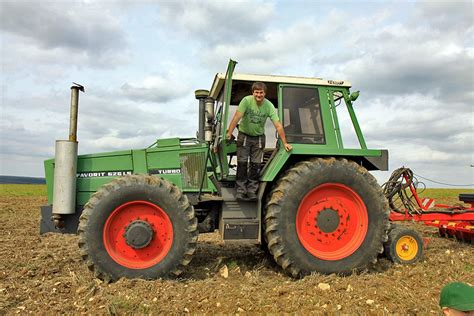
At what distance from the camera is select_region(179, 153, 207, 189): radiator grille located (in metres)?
5.46

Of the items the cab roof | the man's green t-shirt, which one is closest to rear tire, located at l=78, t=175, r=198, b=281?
the man's green t-shirt

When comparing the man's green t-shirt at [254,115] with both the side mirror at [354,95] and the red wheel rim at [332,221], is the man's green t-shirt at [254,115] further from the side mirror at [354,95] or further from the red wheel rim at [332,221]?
the side mirror at [354,95]

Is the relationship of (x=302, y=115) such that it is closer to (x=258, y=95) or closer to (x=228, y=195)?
(x=258, y=95)

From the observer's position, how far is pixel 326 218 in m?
5.07

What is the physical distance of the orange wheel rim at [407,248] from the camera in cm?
563

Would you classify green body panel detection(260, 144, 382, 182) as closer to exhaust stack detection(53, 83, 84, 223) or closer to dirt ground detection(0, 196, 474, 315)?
dirt ground detection(0, 196, 474, 315)

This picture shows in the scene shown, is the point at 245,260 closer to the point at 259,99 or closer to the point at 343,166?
the point at 343,166

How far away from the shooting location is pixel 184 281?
4.73 metres

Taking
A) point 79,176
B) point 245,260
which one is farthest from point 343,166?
point 79,176

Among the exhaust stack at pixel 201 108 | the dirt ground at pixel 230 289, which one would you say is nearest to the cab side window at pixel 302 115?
the exhaust stack at pixel 201 108

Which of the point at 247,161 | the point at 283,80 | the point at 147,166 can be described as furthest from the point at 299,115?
the point at 147,166

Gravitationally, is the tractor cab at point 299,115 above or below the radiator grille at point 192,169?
above

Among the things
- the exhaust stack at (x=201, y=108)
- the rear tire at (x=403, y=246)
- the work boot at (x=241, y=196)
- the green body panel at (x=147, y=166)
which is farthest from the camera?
the exhaust stack at (x=201, y=108)

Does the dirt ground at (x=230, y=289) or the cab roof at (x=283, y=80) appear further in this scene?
the cab roof at (x=283, y=80)
